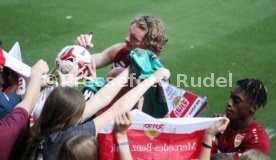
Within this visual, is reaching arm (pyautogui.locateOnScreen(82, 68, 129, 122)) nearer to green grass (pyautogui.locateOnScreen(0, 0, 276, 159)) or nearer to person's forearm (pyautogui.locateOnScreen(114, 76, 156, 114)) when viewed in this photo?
person's forearm (pyautogui.locateOnScreen(114, 76, 156, 114))

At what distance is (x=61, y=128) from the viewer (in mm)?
3318

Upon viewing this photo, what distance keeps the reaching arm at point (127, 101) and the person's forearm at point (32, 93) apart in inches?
20.2

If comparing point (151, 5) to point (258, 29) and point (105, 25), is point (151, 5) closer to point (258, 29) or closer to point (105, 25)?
point (105, 25)

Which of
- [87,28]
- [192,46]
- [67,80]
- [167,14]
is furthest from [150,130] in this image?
[167,14]

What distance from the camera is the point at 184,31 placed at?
29.7 ft

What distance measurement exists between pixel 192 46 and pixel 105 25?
1750 millimetres

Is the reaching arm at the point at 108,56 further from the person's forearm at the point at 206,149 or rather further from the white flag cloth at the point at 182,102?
the person's forearm at the point at 206,149

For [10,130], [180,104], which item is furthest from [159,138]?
[10,130]

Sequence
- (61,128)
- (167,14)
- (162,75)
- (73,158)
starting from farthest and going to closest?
1. (167,14)
2. (162,75)
3. (61,128)
4. (73,158)

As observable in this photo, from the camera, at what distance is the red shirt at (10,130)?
339 centimetres

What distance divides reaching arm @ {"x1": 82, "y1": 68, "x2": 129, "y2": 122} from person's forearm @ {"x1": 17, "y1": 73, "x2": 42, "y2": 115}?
0.38m

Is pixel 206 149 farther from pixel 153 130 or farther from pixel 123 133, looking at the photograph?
pixel 123 133

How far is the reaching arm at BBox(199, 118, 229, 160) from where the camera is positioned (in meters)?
3.22

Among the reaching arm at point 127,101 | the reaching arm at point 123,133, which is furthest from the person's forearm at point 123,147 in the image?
the reaching arm at point 127,101
